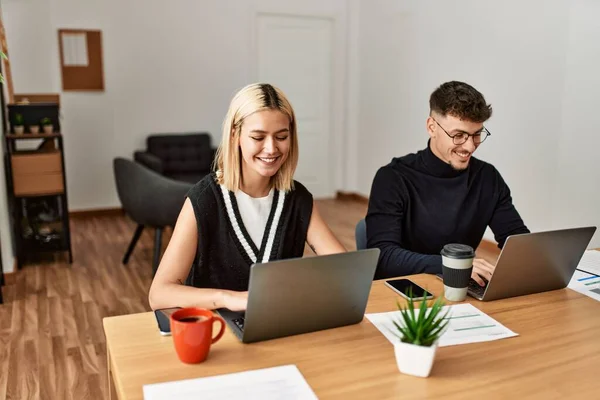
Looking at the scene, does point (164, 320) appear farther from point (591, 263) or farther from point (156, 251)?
point (156, 251)

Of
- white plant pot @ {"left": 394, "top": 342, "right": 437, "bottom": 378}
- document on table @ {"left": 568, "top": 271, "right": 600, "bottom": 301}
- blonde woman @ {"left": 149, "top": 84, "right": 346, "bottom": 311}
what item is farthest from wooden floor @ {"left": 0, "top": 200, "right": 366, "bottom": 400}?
document on table @ {"left": 568, "top": 271, "right": 600, "bottom": 301}

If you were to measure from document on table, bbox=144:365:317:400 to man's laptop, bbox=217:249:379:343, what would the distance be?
140 mm

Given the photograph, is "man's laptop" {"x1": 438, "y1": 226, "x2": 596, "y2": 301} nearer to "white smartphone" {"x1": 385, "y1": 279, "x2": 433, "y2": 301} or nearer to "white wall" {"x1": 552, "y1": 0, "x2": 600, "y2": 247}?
"white smartphone" {"x1": 385, "y1": 279, "x2": 433, "y2": 301}

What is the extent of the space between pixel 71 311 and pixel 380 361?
8.93 feet

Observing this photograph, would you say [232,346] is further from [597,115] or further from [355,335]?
[597,115]

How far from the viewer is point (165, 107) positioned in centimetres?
607

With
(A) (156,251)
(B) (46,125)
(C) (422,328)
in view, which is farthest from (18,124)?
(C) (422,328)

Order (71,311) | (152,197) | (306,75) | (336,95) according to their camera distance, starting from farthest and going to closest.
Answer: (336,95), (306,75), (152,197), (71,311)

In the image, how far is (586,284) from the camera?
69.8 inches

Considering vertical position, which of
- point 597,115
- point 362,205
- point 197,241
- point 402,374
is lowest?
point 362,205

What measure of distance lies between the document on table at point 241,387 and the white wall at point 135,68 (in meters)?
5.11

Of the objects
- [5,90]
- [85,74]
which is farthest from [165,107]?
[5,90]

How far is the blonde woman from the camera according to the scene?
66.0 inches

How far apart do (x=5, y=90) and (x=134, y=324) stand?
3697mm
